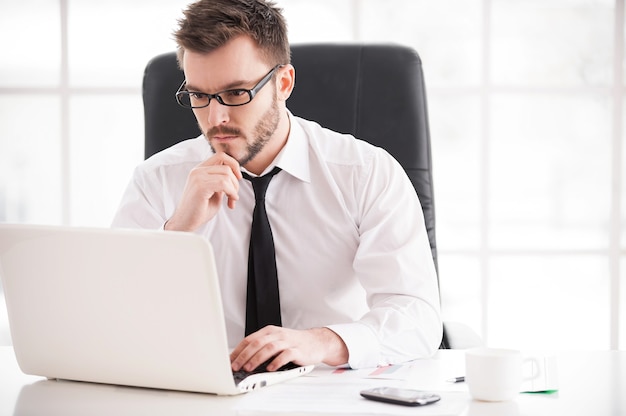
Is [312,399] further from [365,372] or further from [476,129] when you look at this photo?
[476,129]

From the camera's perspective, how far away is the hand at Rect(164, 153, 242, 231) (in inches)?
60.4

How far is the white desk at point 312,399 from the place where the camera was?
3.34 feet

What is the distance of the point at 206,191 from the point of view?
1.55 meters

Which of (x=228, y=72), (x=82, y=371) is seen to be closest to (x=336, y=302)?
(x=228, y=72)

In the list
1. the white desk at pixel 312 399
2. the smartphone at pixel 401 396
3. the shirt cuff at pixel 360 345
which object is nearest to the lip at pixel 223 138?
the shirt cuff at pixel 360 345

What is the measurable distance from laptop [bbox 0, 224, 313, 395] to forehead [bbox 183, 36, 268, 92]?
0.67 metres

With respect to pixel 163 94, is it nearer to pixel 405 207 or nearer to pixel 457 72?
pixel 405 207

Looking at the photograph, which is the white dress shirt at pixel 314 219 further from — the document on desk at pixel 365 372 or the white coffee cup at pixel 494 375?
the white coffee cup at pixel 494 375

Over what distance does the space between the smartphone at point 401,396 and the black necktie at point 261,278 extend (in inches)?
23.2

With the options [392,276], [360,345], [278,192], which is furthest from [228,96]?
[360,345]

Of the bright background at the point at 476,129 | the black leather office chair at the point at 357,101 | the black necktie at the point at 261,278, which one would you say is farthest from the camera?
the bright background at the point at 476,129

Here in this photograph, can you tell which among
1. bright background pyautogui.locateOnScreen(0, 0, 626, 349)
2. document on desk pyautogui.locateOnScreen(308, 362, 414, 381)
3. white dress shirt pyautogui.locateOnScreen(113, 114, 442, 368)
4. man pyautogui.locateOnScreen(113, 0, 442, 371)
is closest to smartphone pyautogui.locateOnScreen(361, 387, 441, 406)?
document on desk pyautogui.locateOnScreen(308, 362, 414, 381)

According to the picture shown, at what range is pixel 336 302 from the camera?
1.77 meters

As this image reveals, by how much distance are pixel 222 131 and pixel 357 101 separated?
1.24 ft
